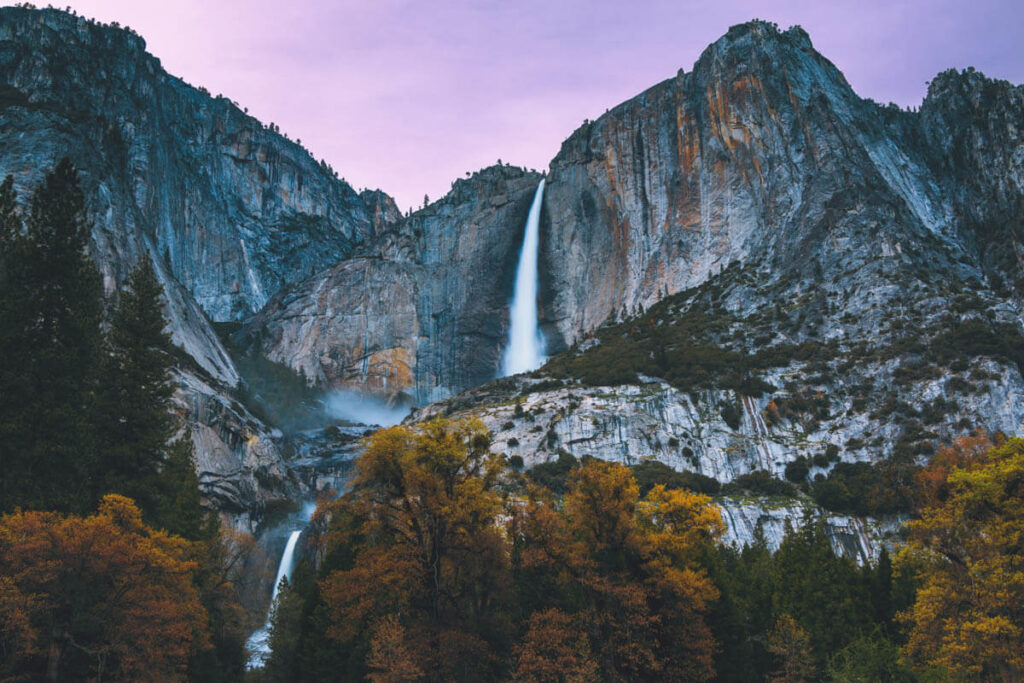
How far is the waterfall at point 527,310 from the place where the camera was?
4656 inches

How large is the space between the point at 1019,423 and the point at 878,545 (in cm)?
1657

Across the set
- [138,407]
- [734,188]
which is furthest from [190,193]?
[138,407]

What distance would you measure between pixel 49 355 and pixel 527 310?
89507 millimetres

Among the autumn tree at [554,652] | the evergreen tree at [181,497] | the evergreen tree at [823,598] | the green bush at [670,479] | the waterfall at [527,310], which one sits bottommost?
the autumn tree at [554,652]

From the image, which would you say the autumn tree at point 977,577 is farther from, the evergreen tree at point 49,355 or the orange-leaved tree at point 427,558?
the evergreen tree at point 49,355

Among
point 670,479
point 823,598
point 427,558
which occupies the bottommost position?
point 823,598

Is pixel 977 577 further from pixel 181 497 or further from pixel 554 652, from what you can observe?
pixel 181 497

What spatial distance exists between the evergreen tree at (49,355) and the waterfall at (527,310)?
269 ft

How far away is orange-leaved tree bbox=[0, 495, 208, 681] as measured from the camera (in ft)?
88.9

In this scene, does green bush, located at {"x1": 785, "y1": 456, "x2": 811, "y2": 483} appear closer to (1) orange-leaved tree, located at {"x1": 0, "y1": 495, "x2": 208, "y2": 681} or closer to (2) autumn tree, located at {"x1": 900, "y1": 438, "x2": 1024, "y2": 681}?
(2) autumn tree, located at {"x1": 900, "y1": 438, "x2": 1024, "y2": 681}

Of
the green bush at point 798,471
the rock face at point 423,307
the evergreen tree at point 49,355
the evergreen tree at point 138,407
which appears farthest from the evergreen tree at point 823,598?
the rock face at point 423,307

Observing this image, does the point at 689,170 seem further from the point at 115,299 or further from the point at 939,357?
the point at 115,299

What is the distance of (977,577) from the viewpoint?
29359 millimetres

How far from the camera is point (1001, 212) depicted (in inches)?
3666
